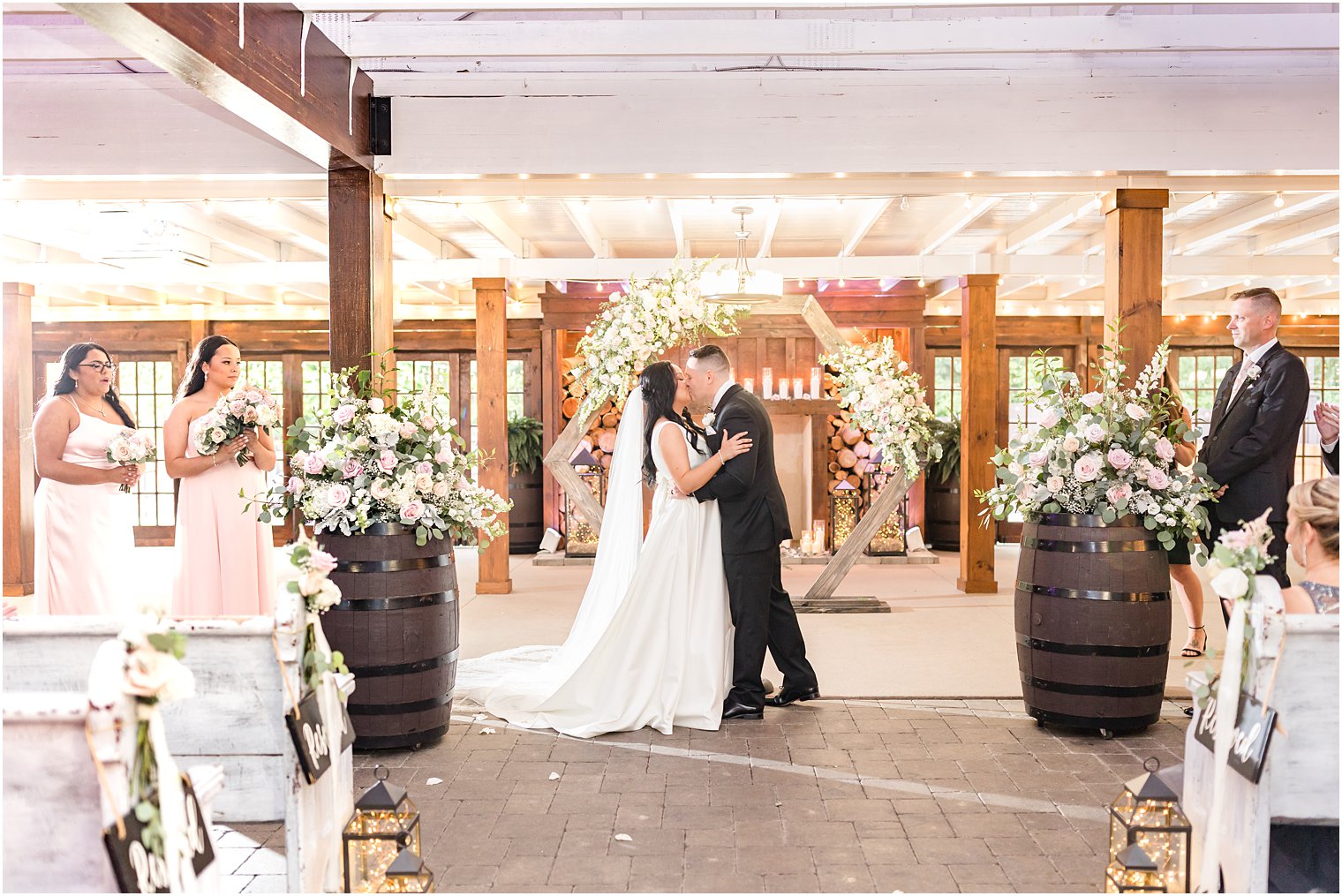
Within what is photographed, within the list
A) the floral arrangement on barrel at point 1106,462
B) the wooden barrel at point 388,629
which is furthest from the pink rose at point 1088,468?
the wooden barrel at point 388,629

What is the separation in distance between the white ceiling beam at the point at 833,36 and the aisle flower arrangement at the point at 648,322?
2.47 metres

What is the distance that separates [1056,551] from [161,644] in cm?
353

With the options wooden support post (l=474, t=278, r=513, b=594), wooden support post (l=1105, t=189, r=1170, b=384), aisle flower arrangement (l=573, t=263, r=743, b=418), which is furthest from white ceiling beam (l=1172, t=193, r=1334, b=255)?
wooden support post (l=474, t=278, r=513, b=594)

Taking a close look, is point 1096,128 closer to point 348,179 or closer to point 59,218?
point 348,179

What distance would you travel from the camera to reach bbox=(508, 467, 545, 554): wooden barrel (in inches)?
453

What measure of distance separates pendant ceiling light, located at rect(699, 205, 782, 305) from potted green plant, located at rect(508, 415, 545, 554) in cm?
463

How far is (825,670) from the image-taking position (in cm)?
577

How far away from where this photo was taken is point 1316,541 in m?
2.86

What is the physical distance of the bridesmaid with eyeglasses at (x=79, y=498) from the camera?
15.3ft

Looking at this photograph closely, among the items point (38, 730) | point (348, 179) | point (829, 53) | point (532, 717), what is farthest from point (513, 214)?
point (38, 730)

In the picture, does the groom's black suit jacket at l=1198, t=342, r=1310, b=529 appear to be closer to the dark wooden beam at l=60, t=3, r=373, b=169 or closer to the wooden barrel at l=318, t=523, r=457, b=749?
the wooden barrel at l=318, t=523, r=457, b=749

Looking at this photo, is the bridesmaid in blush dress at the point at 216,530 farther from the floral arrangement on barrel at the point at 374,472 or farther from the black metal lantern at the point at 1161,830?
the black metal lantern at the point at 1161,830

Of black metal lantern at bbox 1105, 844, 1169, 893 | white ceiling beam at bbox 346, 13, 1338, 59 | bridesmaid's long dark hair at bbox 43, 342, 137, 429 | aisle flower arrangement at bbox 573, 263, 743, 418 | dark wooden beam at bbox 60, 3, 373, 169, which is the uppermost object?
white ceiling beam at bbox 346, 13, 1338, 59

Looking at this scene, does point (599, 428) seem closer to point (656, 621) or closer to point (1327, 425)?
point (656, 621)
